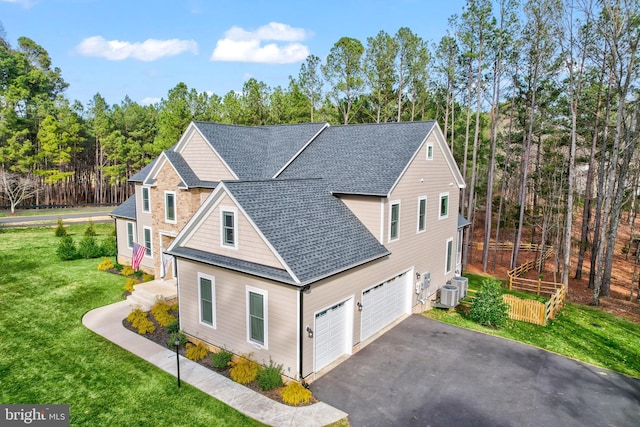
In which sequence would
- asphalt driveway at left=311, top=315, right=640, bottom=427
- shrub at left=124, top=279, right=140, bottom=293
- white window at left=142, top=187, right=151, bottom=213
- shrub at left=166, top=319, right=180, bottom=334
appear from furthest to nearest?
white window at left=142, top=187, right=151, bottom=213
shrub at left=124, top=279, right=140, bottom=293
shrub at left=166, top=319, right=180, bottom=334
asphalt driveway at left=311, top=315, right=640, bottom=427

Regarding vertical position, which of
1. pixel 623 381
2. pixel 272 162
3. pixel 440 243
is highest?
pixel 272 162

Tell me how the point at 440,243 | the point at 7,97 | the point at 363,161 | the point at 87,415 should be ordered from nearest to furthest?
the point at 87,415, the point at 363,161, the point at 440,243, the point at 7,97

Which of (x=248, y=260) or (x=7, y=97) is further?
(x=7, y=97)

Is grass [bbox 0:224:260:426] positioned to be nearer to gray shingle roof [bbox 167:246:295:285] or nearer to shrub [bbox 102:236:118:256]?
gray shingle roof [bbox 167:246:295:285]

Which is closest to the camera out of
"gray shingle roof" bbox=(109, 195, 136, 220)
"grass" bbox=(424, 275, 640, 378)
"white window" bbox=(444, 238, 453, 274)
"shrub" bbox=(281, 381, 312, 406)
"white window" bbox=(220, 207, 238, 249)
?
"shrub" bbox=(281, 381, 312, 406)

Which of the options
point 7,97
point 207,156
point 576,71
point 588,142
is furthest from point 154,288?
point 7,97

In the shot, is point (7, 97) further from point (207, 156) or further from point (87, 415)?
point (87, 415)

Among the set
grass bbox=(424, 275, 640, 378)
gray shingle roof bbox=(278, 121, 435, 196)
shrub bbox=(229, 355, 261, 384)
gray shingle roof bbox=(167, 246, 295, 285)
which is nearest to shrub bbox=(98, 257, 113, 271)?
gray shingle roof bbox=(167, 246, 295, 285)
